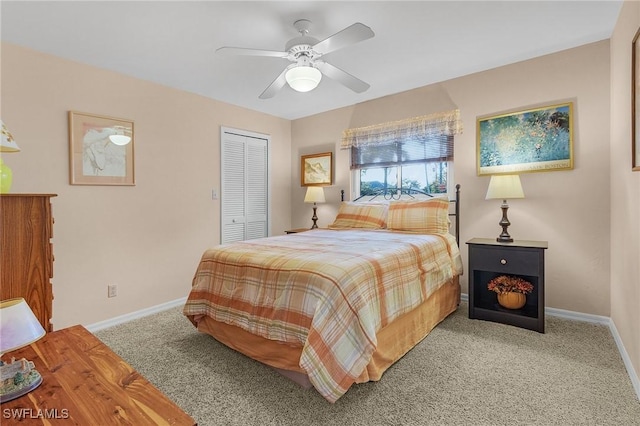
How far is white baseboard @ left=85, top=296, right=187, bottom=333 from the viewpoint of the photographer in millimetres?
2912

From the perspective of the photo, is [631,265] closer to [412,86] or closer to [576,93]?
[576,93]

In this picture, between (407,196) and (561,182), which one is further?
(407,196)

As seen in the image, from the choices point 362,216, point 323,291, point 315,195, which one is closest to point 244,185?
point 315,195

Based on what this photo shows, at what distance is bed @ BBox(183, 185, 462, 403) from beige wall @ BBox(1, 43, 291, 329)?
3.77ft

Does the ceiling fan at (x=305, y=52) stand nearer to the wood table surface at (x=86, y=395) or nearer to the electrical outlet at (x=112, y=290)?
the wood table surface at (x=86, y=395)

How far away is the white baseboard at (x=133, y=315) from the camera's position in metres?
2.91

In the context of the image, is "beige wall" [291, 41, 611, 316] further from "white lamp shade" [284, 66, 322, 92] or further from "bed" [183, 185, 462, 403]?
"white lamp shade" [284, 66, 322, 92]

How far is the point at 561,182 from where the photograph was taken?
2861mm

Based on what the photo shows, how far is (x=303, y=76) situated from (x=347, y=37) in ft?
1.32

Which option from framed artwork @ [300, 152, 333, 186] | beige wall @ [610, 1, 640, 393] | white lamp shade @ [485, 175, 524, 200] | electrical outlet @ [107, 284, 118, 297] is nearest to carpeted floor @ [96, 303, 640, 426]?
beige wall @ [610, 1, 640, 393]

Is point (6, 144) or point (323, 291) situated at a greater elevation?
point (6, 144)

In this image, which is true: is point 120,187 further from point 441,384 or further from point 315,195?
point 441,384

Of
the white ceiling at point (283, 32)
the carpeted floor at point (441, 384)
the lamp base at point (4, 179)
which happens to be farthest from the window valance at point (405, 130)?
the lamp base at point (4, 179)

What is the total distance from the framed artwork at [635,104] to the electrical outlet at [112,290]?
406cm
